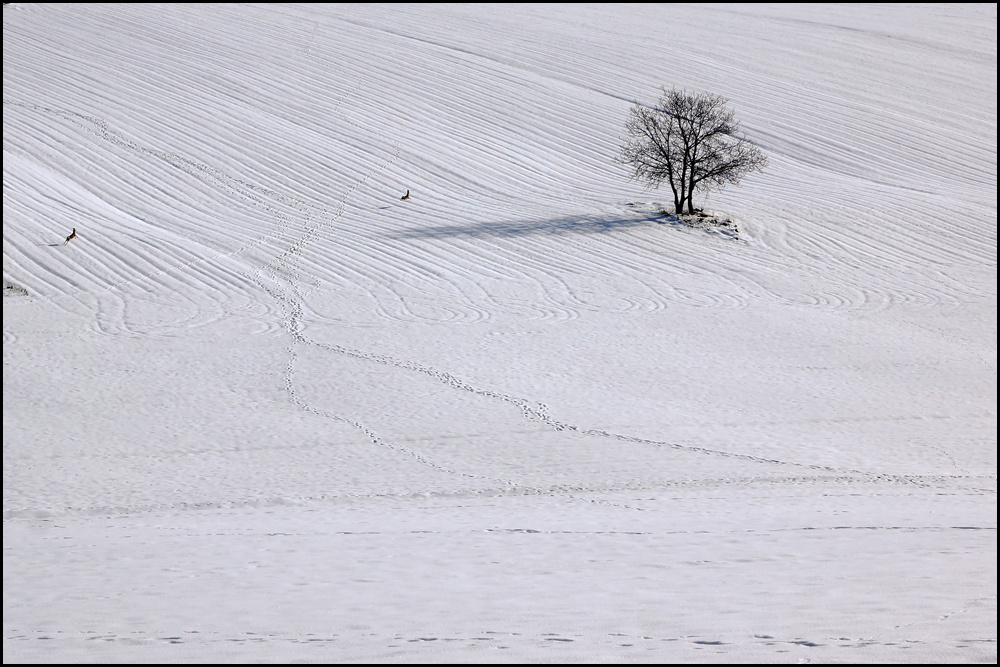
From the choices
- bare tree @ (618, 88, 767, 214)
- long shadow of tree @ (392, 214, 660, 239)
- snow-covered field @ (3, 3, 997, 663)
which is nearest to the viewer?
snow-covered field @ (3, 3, 997, 663)

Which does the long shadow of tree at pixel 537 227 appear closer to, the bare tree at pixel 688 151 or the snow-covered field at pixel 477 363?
the snow-covered field at pixel 477 363

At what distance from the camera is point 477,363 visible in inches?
611

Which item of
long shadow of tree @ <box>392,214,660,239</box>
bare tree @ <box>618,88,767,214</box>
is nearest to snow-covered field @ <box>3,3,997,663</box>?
long shadow of tree @ <box>392,214,660,239</box>

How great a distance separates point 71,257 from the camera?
20.6 meters

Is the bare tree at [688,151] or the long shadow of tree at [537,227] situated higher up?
the bare tree at [688,151]

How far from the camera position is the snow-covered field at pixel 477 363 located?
21.3 ft

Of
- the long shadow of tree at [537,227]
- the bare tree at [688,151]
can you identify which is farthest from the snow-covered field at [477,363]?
the bare tree at [688,151]

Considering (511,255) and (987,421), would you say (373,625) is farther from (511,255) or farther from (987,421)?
(511,255)

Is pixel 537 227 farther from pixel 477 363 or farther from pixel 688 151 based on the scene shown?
pixel 477 363

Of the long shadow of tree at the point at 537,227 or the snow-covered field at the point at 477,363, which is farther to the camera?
the long shadow of tree at the point at 537,227

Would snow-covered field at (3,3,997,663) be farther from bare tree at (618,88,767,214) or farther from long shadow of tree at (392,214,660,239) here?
bare tree at (618,88,767,214)

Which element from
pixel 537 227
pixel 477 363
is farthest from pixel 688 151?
pixel 477 363

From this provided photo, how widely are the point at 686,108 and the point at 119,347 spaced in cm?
1704

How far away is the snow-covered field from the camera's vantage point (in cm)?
648
